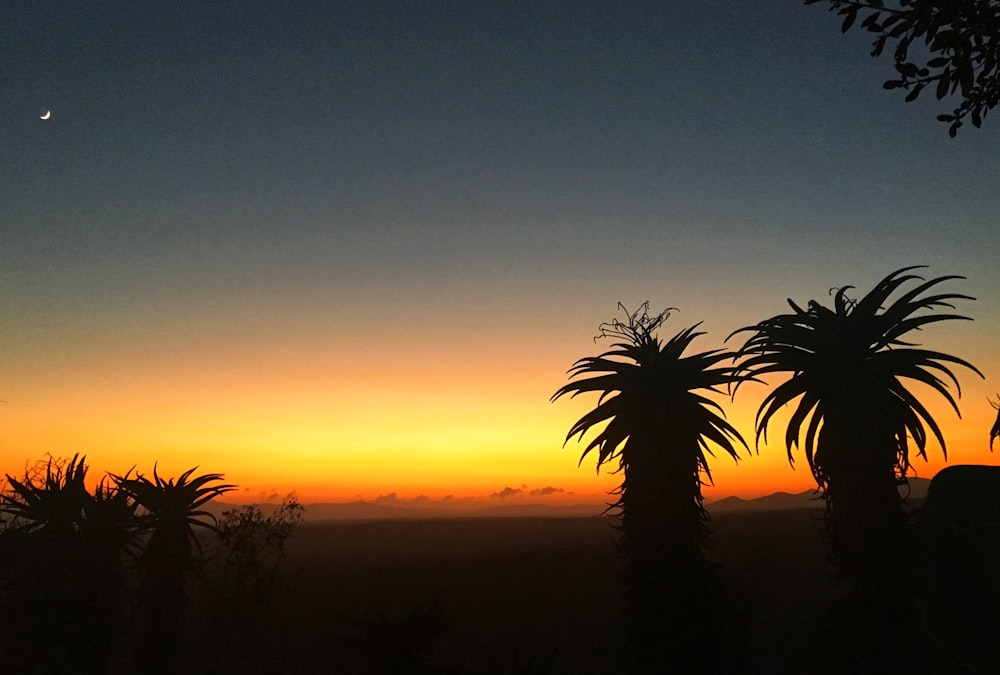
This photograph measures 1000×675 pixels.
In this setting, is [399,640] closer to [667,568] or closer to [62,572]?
[667,568]

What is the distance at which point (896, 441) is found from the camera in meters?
16.0

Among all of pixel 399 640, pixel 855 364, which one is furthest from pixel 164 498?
pixel 855 364

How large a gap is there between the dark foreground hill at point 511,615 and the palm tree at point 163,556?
4.22 metres

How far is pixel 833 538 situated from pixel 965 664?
4.69 metres

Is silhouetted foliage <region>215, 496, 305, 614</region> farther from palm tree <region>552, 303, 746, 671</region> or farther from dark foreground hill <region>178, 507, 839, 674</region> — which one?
palm tree <region>552, 303, 746, 671</region>

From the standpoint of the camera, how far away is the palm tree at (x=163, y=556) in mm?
21750

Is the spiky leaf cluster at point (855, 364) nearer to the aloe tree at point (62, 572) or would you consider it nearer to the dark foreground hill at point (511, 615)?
the dark foreground hill at point (511, 615)

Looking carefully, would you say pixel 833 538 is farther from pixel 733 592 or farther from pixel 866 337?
pixel 733 592

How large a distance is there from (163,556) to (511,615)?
61.3 feet

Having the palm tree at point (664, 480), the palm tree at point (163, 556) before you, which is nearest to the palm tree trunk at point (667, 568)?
the palm tree at point (664, 480)

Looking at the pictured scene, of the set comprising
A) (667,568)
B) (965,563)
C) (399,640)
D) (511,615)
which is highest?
(965,563)

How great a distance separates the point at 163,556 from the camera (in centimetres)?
2222

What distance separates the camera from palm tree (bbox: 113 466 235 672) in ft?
71.4

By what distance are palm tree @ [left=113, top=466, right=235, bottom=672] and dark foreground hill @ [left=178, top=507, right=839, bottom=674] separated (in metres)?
4.22
